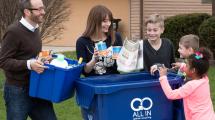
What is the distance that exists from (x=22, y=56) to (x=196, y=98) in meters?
1.50

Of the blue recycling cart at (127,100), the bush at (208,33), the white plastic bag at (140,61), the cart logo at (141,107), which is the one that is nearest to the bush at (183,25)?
the bush at (208,33)

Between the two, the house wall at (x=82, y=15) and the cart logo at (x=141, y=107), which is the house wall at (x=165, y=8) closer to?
the house wall at (x=82, y=15)

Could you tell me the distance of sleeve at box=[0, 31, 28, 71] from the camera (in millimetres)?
3928

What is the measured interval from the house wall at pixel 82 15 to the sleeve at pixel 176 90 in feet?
49.4

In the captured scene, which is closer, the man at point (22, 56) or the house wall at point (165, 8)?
the man at point (22, 56)

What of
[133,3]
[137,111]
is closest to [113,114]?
[137,111]

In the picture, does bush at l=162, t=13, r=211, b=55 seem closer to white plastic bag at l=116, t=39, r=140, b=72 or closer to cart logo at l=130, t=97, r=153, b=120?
white plastic bag at l=116, t=39, r=140, b=72

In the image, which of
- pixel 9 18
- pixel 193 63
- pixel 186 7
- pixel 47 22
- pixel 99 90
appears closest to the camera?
pixel 99 90

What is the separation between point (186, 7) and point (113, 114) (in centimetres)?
1531

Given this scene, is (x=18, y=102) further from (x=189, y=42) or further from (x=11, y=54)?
(x=189, y=42)

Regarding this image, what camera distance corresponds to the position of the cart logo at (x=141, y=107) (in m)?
3.74

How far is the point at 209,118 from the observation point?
398 cm

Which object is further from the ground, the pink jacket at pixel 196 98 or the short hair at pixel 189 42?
the short hair at pixel 189 42

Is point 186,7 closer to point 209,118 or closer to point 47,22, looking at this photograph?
point 47,22
